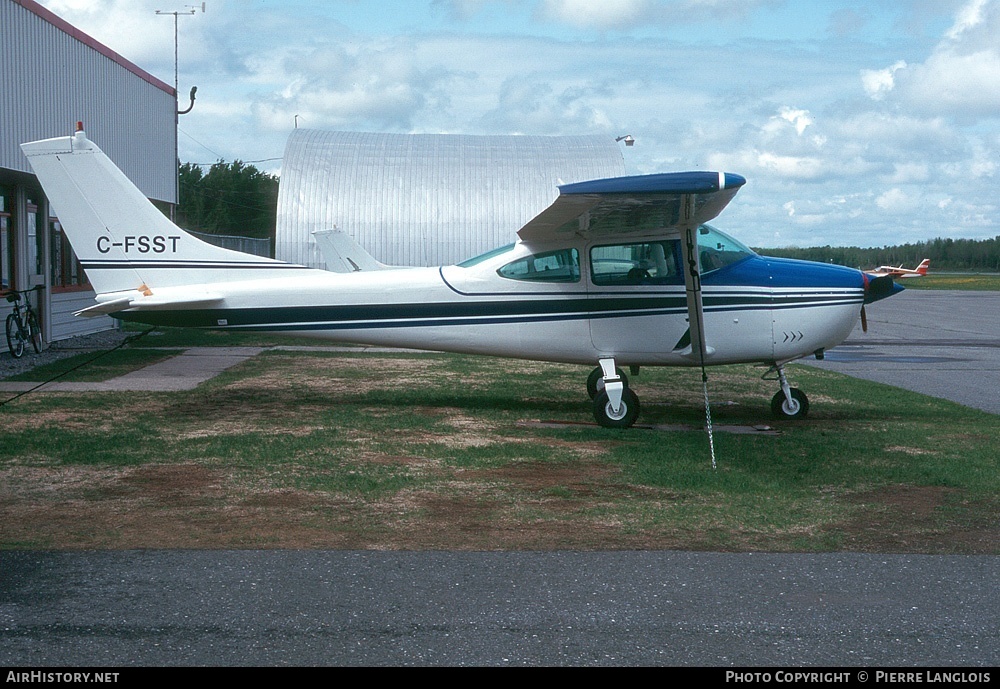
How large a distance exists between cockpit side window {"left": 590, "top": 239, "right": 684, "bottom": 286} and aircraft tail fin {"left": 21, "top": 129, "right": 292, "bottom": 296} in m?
3.69

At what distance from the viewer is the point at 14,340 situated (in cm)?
1596

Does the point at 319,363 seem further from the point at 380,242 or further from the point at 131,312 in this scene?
the point at 380,242

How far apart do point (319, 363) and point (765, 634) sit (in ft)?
41.8

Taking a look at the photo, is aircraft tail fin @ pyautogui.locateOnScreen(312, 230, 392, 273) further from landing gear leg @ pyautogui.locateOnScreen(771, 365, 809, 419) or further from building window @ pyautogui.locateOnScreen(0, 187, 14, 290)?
landing gear leg @ pyautogui.locateOnScreen(771, 365, 809, 419)

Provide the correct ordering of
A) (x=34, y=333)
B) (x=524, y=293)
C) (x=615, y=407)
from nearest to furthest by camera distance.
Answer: (x=615, y=407)
(x=524, y=293)
(x=34, y=333)

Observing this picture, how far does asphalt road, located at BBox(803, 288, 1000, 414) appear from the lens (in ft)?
47.3

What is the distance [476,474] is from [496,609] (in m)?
3.18

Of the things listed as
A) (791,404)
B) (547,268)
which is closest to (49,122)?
(547,268)

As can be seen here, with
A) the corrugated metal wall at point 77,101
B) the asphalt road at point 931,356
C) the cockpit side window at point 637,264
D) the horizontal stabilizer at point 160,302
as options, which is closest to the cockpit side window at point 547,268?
the cockpit side window at point 637,264

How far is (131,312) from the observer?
1107cm

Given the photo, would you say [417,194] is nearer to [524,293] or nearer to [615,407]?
[524,293]

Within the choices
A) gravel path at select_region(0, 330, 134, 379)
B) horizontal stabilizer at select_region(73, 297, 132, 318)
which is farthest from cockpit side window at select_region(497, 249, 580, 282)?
gravel path at select_region(0, 330, 134, 379)

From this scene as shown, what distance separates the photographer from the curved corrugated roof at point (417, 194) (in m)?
32.1
